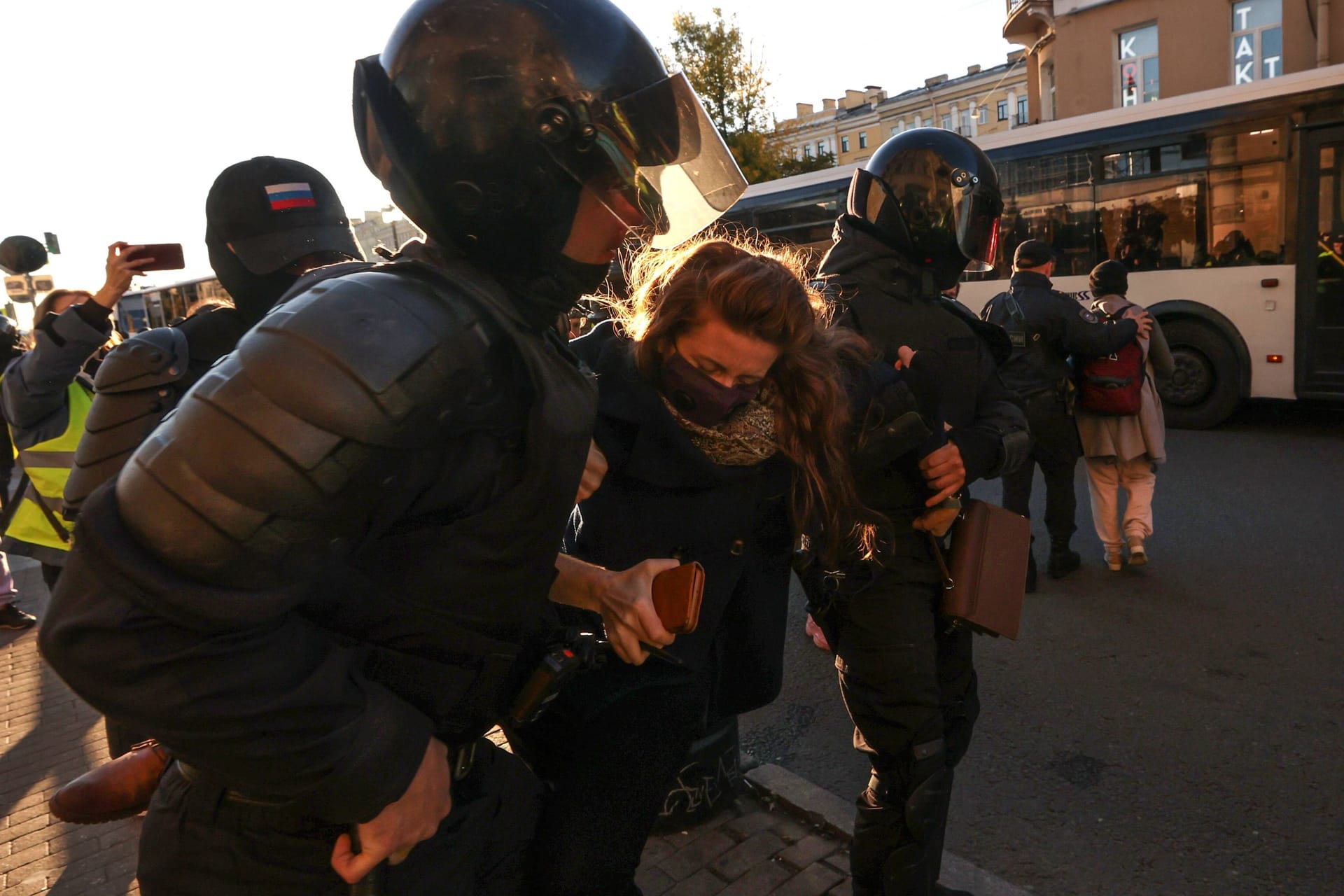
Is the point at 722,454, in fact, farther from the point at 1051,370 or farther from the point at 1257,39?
the point at 1257,39

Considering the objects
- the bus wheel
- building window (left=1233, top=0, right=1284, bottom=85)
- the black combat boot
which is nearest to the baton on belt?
the black combat boot

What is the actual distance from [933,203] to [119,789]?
7.62 ft

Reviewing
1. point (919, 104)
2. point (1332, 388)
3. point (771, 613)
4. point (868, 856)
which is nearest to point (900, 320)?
point (771, 613)

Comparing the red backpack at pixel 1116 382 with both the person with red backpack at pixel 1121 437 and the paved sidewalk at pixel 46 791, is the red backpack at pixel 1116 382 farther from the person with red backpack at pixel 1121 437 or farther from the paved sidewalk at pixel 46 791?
the paved sidewalk at pixel 46 791

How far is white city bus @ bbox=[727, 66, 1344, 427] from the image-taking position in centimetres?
860

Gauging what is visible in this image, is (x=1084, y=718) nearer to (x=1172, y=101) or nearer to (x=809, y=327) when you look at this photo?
(x=809, y=327)

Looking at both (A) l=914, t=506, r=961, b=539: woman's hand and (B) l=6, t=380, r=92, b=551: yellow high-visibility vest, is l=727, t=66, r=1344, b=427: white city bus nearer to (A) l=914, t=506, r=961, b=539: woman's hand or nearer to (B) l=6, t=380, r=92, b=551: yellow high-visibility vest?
(A) l=914, t=506, r=961, b=539: woman's hand

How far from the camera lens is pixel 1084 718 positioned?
12.0 ft

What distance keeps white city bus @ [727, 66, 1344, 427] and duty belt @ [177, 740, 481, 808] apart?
389 inches

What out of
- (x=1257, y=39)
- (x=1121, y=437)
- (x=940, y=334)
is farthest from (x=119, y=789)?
(x=1257, y=39)

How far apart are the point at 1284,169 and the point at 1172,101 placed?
128 centimetres

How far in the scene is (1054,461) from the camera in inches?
208

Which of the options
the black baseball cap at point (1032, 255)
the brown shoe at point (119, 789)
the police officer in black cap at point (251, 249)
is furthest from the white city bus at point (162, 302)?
the brown shoe at point (119, 789)

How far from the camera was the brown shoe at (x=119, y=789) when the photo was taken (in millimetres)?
1367
